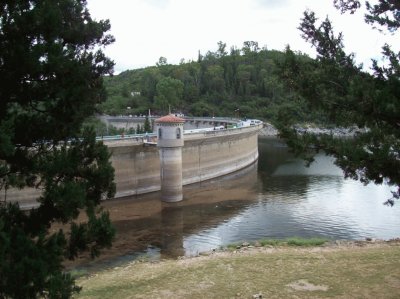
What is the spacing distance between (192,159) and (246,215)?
15.3 meters

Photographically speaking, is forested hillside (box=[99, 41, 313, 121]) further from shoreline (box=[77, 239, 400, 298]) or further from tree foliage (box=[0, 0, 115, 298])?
tree foliage (box=[0, 0, 115, 298])

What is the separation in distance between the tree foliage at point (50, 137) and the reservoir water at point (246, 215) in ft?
42.7

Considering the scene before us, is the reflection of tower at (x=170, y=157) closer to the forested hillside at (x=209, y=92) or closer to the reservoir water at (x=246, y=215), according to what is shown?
the reservoir water at (x=246, y=215)

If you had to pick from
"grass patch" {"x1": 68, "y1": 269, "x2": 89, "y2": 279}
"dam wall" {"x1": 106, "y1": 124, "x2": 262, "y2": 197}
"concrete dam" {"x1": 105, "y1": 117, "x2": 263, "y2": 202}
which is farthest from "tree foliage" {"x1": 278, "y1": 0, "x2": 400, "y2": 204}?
"dam wall" {"x1": 106, "y1": 124, "x2": 262, "y2": 197}

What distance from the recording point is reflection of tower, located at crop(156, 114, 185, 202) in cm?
3525

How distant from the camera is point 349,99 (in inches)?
311

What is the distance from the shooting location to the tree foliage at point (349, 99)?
7.98 m

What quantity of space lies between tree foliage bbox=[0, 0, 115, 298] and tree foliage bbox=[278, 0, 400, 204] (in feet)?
13.0

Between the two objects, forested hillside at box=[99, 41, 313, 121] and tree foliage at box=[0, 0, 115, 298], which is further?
forested hillside at box=[99, 41, 313, 121]

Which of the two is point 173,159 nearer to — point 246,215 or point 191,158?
point 246,215

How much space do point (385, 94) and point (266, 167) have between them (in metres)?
48.0

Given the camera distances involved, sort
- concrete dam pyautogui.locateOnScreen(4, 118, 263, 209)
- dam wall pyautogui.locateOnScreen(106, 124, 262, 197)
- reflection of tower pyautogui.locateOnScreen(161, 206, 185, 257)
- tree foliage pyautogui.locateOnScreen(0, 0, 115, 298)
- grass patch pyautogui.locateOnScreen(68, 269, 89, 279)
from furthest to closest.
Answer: dam wall pyautogui.locateOnScreen(106, 124, 262, 197), concrete dam pyautogui.locateOnScreen(4, 118, 263, 209), reflection of tower pyautogui.locateOnScreen(161, 206, 185, 257), grass patch pyautogui.locateOnScreen(68, 269, 89, 279), tree foliage pyautogui.locateOnScreen(0, 0, 115, 298)

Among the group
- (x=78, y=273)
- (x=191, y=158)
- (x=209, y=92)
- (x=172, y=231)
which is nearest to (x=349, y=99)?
(x=78, y=273)

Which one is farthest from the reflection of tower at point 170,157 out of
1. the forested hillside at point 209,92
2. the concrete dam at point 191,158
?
the forested hillside at point 209,92
